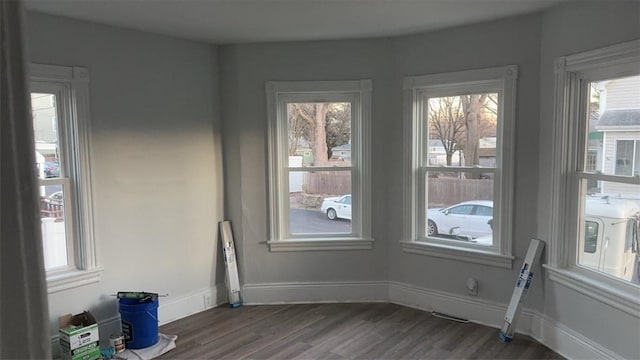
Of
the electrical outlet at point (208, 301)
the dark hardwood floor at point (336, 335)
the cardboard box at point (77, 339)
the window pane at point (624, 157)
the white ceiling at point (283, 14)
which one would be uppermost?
the white ceiling at point (283, 14)

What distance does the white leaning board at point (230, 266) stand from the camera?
14.0 feet

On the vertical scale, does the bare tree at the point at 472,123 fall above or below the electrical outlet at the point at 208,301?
above

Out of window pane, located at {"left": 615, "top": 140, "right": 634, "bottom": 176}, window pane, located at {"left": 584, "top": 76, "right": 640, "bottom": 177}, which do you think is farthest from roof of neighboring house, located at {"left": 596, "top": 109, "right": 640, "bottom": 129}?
window pane, located at {"left": 615, "top": 140, "right": 634, "bottom": 176}

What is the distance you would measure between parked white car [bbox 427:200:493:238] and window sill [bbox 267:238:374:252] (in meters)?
0.62

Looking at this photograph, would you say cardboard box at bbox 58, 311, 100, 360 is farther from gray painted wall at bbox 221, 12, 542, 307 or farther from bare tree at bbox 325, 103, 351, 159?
bare tree at bbox 325, 103, 351, 159

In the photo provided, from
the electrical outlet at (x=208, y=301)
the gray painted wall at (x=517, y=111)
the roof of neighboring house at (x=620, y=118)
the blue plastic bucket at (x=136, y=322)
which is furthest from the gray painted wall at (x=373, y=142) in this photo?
the blue plastic bucket at (x=136, y=322)

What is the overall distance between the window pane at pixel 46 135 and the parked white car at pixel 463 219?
307cm

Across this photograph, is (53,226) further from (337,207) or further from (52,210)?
(337,207)

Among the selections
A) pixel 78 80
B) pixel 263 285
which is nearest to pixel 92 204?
pixel 78 80

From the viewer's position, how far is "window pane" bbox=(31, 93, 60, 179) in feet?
10.5

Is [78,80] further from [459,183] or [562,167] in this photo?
[562,167]

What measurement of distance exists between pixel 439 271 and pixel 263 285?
164 cm

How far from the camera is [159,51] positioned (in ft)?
12.5

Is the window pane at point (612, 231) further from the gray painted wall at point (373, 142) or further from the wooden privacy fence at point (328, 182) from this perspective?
the wooden privacy fence at point (328, 182)
